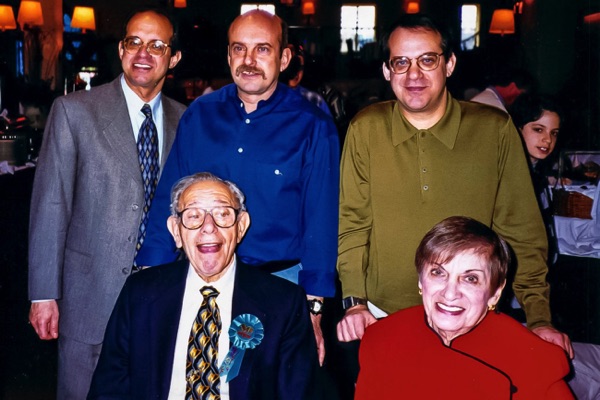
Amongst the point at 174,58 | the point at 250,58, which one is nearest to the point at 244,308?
the point at 250,58

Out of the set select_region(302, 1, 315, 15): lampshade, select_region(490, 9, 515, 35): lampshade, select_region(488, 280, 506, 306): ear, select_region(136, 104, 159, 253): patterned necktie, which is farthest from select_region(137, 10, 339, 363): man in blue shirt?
select_region(490, 9, 515, 35): lampshade

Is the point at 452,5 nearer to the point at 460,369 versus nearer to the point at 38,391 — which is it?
the point at 38,391

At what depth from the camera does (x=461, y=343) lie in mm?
1912

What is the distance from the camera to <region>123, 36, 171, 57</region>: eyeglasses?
265cm

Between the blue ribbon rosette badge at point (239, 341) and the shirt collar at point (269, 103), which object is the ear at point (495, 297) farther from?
the shirt collar at point (269, 103)

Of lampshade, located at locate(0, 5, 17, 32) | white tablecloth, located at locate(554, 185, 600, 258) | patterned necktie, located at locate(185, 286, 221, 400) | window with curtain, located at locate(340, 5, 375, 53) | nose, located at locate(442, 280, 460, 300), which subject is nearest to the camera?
nose, located at locate(442, 280, 460, 300)

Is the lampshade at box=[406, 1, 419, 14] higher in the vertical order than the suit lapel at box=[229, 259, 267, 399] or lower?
higher

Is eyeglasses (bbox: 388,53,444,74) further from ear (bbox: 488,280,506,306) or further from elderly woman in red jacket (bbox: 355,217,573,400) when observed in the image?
ear (bbox: 488,280,506,306)

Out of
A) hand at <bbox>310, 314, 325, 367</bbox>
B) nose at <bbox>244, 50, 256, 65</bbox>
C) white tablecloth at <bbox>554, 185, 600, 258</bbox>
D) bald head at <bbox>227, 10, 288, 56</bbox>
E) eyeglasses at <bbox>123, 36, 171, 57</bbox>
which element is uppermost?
bald head at <bbox>227, 10, 288, 56</bbox>

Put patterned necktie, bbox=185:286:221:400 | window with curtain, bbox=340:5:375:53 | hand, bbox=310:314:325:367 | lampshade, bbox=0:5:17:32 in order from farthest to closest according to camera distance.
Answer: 1. window with curtain, bbox=340:5:375:53
2. lampshade, bbox=0:5:17:32
3. hand, bbox=310:314:325:367
4. patterned necktie, bbox=185:286:221:400

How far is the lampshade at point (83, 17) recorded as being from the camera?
8391mm

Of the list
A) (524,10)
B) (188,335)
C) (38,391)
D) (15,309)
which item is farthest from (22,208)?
(524,10)

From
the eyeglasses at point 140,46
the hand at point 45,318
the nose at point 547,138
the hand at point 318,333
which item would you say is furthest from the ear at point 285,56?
the nose at point 547,138

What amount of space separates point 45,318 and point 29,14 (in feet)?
21.3
